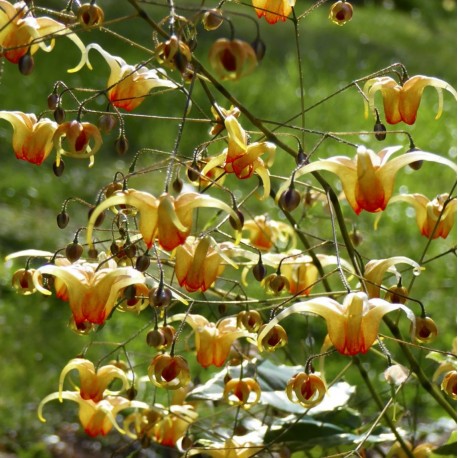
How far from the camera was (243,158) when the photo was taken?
47.4 inches

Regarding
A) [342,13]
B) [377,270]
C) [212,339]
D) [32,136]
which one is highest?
[342,13]

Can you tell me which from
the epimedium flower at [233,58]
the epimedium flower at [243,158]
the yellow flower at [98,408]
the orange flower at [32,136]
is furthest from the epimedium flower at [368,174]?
the yellow flower at [98,408]

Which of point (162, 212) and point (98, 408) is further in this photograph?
point (98, 408)

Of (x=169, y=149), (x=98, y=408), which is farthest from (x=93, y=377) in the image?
(x=169, y=149)

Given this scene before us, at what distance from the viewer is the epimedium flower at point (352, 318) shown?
3.44ft

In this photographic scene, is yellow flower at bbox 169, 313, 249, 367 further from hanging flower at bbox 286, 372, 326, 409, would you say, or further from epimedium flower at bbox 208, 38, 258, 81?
epimedium flower at bbox 208, 38, 258, 81

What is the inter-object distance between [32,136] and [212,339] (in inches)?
13.2

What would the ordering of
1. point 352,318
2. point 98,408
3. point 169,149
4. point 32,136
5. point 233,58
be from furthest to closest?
1. point 169,149
2. point 98,408
3. point 32,136
4. point 352,318
5. point 233,58

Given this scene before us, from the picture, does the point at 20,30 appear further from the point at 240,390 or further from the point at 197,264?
the point at 240,390

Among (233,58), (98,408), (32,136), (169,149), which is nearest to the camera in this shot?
(233,58)

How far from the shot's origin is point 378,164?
44.1 inches

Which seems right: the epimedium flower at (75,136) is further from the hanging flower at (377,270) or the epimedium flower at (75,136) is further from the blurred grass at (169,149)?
the blurred grass at (169,149)

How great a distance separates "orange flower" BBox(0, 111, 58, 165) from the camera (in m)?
1.28

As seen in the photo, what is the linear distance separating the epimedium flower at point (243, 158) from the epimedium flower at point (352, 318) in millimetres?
187
